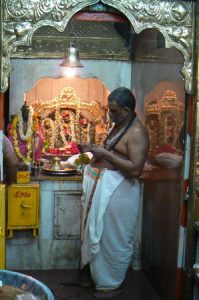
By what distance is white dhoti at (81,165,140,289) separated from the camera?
4.74 m

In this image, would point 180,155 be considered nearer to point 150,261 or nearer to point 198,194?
point 198,194

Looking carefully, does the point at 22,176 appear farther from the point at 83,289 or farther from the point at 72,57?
the point at 72,57

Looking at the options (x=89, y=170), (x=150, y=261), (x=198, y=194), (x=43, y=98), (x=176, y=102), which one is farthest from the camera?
(x=43, y=98)

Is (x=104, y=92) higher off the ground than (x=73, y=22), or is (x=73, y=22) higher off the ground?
(x=73, y=22)

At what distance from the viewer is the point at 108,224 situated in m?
4.78

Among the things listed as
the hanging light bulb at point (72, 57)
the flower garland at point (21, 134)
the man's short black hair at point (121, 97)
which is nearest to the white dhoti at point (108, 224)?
the man's short black hair at point (121, 97)

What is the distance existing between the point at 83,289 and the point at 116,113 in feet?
5.84

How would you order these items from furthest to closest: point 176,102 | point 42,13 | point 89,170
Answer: point 89,170 → point 176,102 → point 42,13

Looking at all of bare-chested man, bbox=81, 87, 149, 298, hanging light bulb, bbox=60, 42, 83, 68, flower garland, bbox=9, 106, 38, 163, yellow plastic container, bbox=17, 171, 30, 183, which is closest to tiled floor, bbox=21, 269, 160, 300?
bare-chested man, bbox=81, 87, 149, 298

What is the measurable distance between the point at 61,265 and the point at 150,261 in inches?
39.5

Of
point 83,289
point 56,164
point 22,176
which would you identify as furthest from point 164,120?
point 83,289

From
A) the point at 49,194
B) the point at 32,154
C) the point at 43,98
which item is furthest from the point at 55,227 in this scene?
the point at 43,98

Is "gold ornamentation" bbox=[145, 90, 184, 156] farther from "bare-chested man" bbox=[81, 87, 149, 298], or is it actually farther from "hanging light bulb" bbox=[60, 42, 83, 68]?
"hanging light bulb" bbox=[60, 42, 83, 68]

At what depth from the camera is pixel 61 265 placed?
5645 mm
